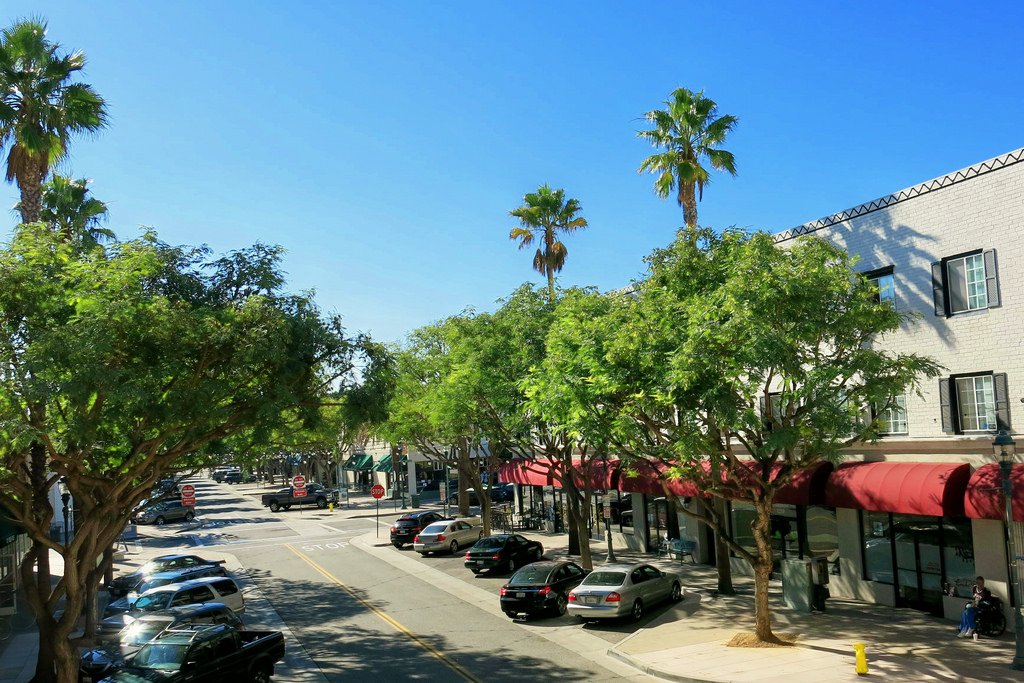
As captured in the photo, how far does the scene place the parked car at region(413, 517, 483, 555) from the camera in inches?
1412

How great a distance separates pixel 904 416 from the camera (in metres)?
21.1

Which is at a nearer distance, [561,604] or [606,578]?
[606,578]

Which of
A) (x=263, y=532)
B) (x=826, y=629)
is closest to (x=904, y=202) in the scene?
(x=826, y=629)

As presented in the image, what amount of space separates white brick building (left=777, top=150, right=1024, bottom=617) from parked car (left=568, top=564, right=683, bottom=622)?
5428 mm

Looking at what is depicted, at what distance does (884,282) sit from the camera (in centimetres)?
2148

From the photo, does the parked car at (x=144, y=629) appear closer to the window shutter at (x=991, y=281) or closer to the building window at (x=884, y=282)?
the building window at (x=884, y=282)

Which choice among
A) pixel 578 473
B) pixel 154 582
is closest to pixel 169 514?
pixel 154 582

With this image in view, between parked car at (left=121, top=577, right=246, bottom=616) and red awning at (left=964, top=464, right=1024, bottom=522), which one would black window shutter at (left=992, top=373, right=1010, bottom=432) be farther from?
parked car at (left=121, top=577, right=246, bottom=616)

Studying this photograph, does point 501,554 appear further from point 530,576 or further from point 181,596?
point 181,596

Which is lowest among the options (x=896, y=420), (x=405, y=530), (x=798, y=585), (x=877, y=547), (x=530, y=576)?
(x=405, y=530)

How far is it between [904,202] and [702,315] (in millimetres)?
8655

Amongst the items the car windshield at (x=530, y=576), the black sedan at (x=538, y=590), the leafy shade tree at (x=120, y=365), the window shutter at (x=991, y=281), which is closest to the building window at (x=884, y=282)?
the window shutter at (x=991, y=281)

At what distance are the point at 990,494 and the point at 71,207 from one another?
27.7 meters

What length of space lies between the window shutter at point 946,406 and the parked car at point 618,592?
8.68 meters
